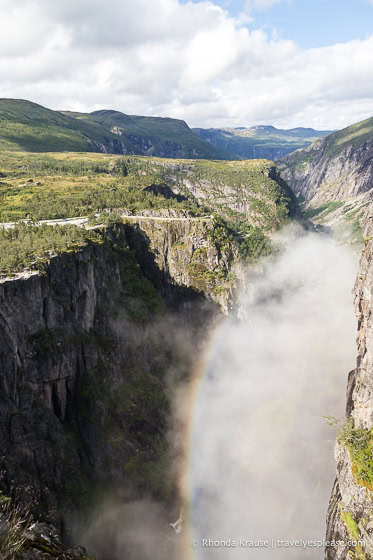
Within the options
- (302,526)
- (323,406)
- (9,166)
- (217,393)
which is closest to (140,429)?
(217,393)

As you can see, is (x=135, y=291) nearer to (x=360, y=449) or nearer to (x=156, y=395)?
(x=156, y=395)

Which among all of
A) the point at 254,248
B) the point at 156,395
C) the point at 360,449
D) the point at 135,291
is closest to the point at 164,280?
the point at 135,291

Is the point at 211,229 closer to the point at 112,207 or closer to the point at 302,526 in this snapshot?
the point at 112,207

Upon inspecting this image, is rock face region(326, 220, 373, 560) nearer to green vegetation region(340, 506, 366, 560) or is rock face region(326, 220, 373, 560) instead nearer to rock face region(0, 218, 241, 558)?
green vegetation region(340, 506, 366, 560)

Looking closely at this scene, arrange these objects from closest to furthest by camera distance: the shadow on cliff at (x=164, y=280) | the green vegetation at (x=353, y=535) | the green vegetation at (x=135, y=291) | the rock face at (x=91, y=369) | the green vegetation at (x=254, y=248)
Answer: the green vegetation at (x=353, y=535)
the rock face at (x=91, y=369)
the green vegetation at (x=135, y=291)
the shadow on cliff at (x=164, y=280)
the green vegetation at (x=254, y=248)

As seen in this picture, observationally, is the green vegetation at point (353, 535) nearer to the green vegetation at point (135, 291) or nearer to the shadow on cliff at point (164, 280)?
the green vegetation at point (135, 291)

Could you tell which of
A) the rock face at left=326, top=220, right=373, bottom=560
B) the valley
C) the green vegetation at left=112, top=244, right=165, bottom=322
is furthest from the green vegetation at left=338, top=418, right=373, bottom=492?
the green vegetation at left=112, top=244, right=165, bottom=322

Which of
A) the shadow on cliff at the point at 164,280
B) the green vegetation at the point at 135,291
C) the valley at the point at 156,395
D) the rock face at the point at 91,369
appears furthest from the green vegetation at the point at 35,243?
the shadow on cliff at the point at 164,280
